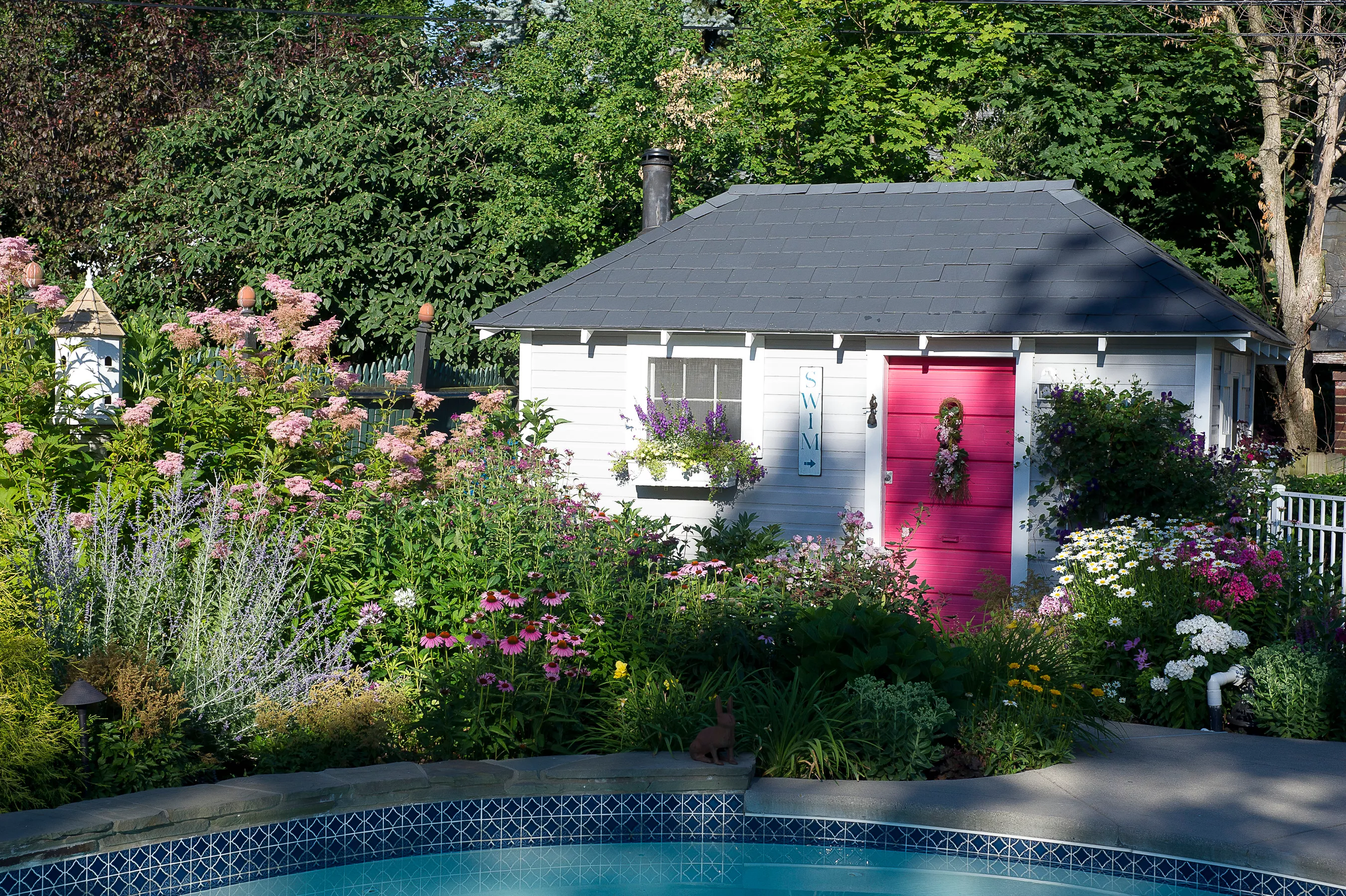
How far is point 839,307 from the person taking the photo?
9953 mm

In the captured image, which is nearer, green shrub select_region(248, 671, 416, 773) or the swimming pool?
the swimming pool

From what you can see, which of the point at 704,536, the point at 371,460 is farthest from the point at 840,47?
the point at 371,460

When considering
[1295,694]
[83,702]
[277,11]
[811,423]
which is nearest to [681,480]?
[811,423]

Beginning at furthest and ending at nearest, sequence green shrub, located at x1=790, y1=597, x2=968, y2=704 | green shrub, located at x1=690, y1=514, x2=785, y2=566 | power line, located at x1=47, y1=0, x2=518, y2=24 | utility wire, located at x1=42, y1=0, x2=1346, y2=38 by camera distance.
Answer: power line, located at x1=47, y1=0, x2=518, y2=24 → utility wire, located at x1=42, y1=0, x2=1346, y2=38 → green shrub, located at x1=690, y1=514, x2=785, y2=566 → green shrub, located at x1=790, y1=597, x2=968, y2=704

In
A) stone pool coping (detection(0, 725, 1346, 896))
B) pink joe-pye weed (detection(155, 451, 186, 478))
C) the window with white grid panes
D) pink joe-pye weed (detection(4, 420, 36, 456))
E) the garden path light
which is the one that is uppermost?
the window with white grid panes

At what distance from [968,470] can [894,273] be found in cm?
180

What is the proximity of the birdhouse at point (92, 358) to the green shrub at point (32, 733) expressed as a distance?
2.00m

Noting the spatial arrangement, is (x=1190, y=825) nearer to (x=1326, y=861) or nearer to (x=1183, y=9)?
(x=1326, y=861)

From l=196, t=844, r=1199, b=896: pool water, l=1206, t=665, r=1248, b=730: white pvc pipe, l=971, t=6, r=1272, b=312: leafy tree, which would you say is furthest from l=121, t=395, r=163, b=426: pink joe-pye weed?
l=971, t=6, r=1272, b=312: leafy tree

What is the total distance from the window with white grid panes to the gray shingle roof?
47 cm

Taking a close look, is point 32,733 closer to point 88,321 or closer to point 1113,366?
point 88,321

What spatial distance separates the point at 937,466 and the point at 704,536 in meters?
1.97

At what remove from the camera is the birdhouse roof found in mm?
7219

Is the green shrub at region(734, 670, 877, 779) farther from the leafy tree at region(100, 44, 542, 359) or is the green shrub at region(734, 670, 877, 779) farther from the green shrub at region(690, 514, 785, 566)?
the leafy tree at region(100, 44, 542, 359)
